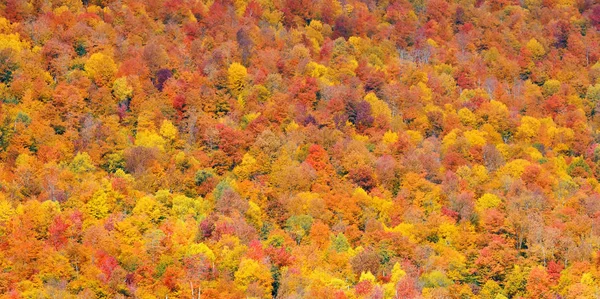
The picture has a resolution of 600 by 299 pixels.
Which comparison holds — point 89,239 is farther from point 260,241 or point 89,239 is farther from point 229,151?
point 229,151

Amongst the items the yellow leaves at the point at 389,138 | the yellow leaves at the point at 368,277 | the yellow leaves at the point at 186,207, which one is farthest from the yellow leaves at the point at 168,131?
the yellow leaves at the point at 368,277

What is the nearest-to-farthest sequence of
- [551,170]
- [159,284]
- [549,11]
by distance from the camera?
[159,284]
[551,170]
[549,11]

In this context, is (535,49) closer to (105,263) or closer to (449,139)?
(449,139)

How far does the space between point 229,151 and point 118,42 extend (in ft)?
91.3

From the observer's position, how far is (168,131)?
12106 centimetres

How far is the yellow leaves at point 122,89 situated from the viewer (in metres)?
126

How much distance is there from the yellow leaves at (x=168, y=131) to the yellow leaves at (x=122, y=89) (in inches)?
253

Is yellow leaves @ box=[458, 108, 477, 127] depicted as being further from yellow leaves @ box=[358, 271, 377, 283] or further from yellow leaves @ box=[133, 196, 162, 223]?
yellow leaves @ box=[133, 196, 162, 223]

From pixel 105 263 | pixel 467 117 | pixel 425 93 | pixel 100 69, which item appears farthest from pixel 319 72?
pixel 105 263

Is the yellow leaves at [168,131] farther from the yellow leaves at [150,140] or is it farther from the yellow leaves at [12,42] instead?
the yellow leaves at [12,42]

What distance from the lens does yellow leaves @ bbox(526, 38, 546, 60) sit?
17262cm

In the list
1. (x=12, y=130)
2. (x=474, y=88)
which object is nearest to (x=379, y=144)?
(x=474, y=88)

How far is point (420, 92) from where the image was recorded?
147000 mm

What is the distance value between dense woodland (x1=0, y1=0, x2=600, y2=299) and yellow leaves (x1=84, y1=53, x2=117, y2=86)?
0.22 metres
